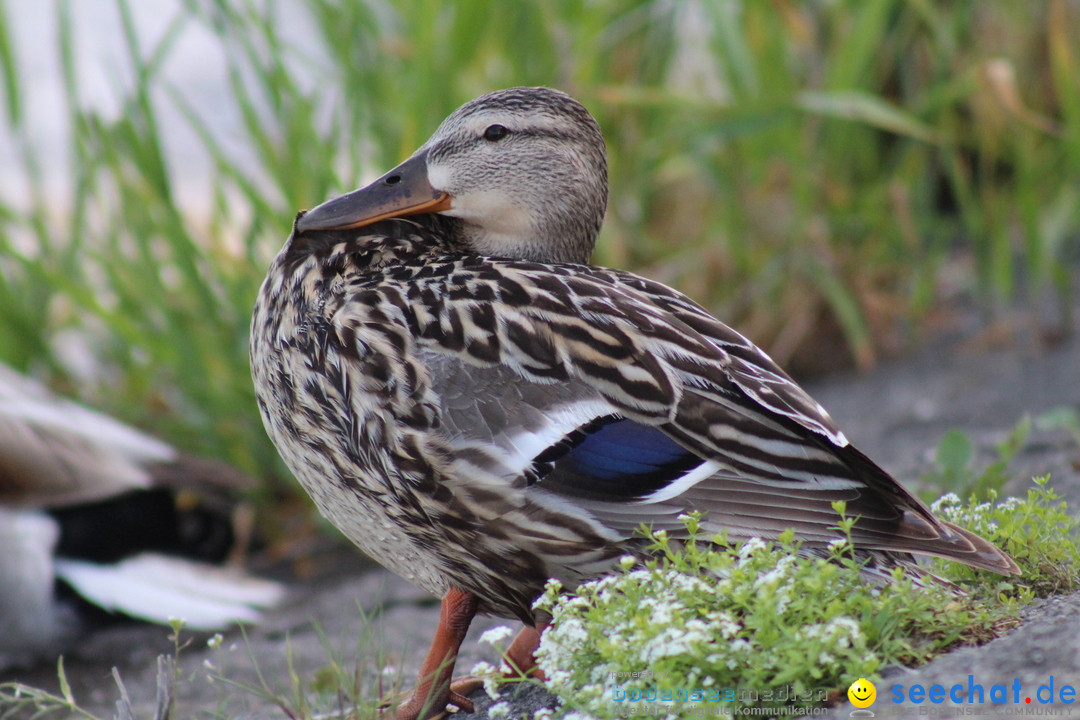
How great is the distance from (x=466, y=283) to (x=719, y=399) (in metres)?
0.54

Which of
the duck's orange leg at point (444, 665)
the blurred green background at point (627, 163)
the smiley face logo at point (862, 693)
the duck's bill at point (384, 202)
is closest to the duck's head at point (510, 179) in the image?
the duck's bill at point (384, 202)

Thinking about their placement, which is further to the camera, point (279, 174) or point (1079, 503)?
point (279, 174)

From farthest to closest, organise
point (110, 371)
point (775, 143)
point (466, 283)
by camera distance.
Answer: point (110, 371) < point (775, 143) < point (466, 283)

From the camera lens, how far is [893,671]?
186 cm

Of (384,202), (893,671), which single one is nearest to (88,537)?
(384,202)

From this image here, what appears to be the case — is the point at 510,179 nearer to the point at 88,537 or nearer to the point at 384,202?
the point at 384,202

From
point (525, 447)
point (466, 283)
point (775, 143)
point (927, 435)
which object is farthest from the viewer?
point (775, 143)

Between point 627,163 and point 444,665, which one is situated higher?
point 627,163

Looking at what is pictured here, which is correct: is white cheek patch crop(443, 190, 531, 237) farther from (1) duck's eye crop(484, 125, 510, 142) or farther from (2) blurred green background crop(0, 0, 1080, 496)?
(2) blurred green background crop(0, 0, 1080, 496)

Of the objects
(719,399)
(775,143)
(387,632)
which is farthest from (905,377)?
(719,399)

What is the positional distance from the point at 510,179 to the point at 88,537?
2113 millimetres

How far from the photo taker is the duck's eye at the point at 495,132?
2.64 meters

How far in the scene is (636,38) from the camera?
5.07m

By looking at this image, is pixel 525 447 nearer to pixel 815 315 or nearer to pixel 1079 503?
pixel 1079 503
